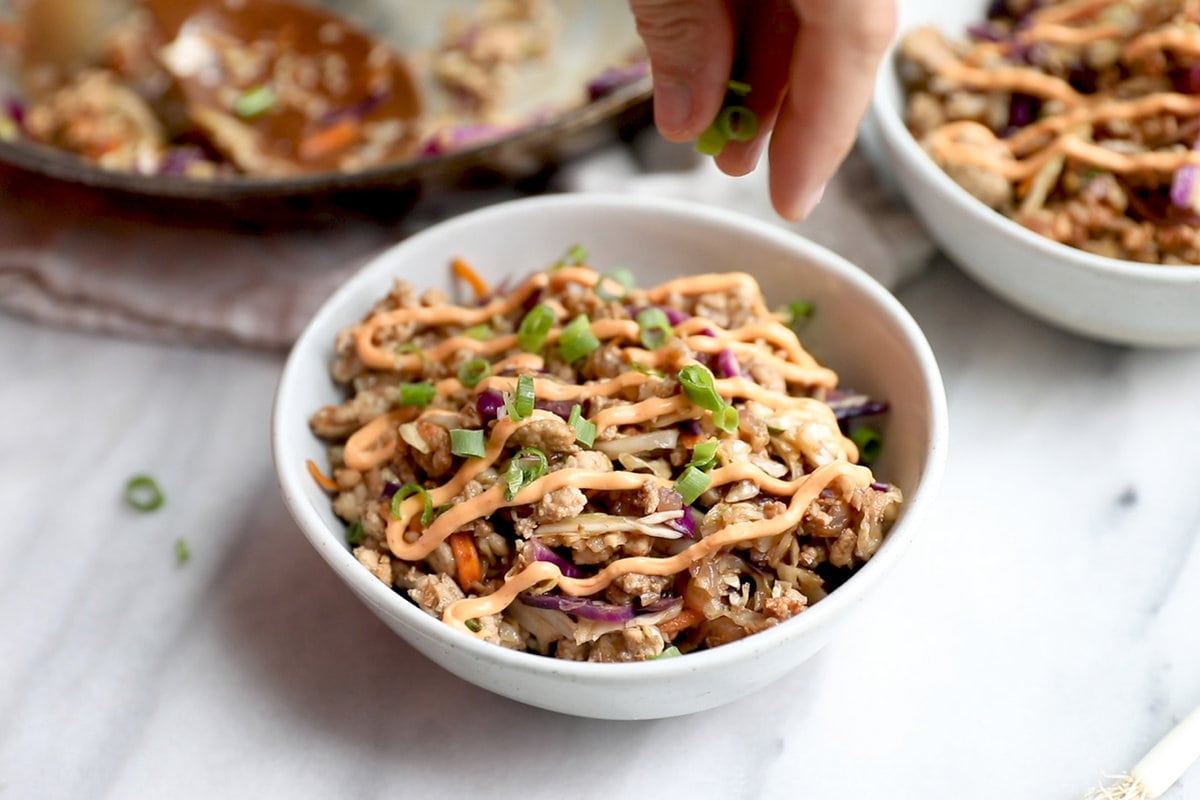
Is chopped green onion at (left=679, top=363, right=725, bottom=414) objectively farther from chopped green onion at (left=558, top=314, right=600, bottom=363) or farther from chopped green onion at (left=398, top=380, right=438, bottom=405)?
chopped green onion at (left=398, top=380, right=438, bottom=405)

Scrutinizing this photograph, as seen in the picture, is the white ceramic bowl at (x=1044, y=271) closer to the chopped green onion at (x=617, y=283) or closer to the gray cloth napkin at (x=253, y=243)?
the gray cloth napkin at (x=253, y=243)

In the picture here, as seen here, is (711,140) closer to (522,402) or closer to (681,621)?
(522,402)

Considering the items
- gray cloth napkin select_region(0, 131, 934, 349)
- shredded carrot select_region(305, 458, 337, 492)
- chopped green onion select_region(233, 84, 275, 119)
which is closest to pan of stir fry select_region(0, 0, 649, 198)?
chopped green onion select_region(233, 84, 275, 119)

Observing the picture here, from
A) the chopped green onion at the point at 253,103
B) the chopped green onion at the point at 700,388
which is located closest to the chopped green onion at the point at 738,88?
the chopped green onion at the point at 700,388

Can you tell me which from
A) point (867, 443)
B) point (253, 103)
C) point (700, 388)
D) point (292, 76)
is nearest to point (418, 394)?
point (700, 388)

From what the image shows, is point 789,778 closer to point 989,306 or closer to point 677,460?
point 677,460
